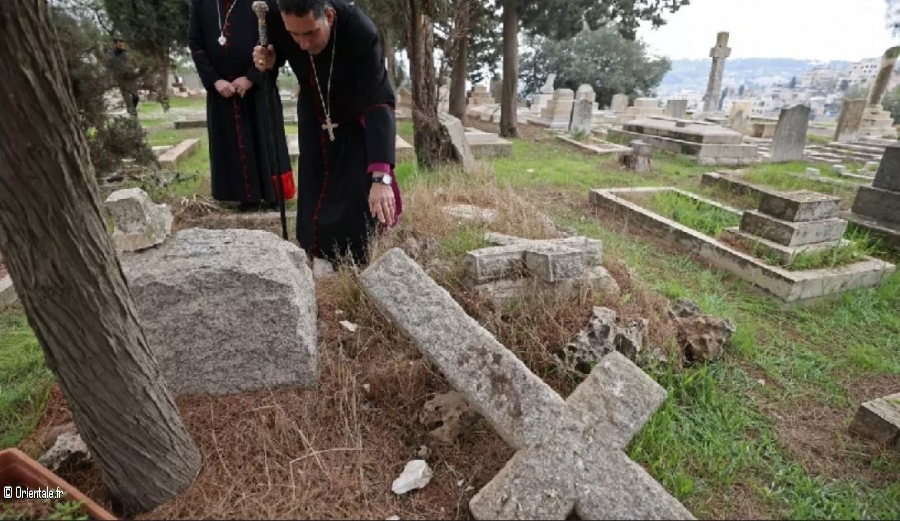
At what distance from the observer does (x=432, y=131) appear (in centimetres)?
606

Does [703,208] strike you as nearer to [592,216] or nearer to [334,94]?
[592,216]

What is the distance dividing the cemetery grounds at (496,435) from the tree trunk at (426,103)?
2.44m

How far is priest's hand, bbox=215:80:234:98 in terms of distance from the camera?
152 inches

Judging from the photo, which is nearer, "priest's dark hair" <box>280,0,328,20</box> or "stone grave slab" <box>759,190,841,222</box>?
"priest's dark hair" <box>280,0,328,20</box>

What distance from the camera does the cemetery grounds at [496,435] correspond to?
172 centimetres

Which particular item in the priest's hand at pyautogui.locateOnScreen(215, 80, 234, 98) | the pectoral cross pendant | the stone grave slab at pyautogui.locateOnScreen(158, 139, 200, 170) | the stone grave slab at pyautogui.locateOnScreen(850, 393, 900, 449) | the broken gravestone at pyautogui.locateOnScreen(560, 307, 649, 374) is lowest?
the stone grave slab at pyautogui.locateOnScreen(850, 393, 900, 449)

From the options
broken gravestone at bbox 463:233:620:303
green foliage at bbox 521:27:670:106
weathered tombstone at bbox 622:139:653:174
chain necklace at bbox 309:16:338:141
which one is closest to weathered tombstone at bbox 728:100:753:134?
weathered tombstone at bbox 622:139:653:174

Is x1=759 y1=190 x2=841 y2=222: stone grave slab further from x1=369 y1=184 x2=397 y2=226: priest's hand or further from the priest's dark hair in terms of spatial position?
the priest's dark hair

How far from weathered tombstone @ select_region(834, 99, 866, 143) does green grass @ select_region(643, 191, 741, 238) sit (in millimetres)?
9791

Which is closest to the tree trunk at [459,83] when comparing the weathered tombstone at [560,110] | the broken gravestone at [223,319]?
the weathered tombstone at [560,110]

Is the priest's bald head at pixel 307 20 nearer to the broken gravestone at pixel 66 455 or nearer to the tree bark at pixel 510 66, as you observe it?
the broken gravestone at pixel 66 455

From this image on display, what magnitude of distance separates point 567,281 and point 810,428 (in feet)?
4.21

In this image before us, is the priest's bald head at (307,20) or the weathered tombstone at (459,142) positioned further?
the weathered tombstone at (459,142)

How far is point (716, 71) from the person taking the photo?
16.8m
